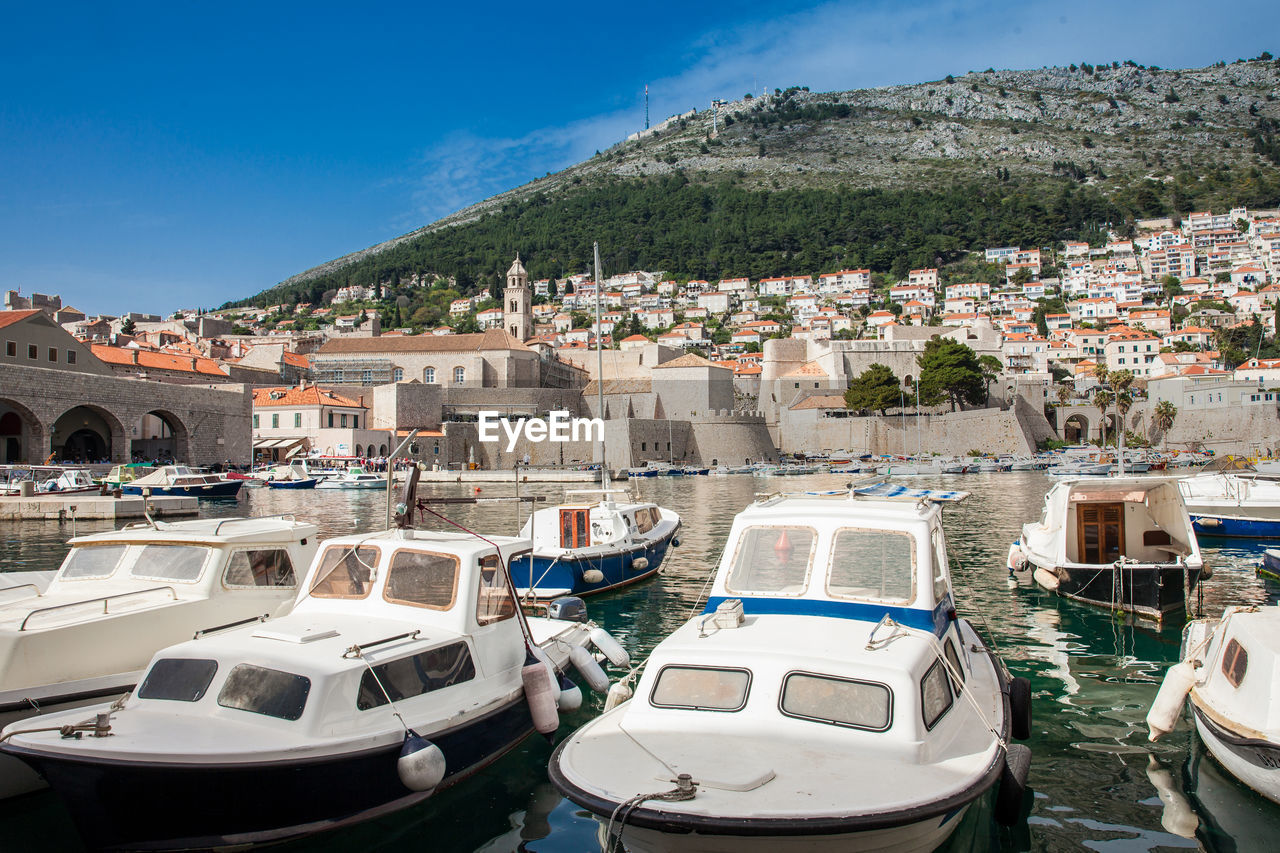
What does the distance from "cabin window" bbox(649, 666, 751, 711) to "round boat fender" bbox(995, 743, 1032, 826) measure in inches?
60.1

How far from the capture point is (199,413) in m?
36.4

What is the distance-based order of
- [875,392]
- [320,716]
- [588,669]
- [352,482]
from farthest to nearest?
[875,392] < [352,482] < [588,669] < [320,716]

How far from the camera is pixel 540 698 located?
17.9 feet

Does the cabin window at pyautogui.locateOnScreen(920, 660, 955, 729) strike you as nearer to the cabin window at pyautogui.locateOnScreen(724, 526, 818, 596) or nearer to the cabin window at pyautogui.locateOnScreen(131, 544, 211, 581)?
the cabin window at pyautogui.locateOnScreen(724, 526, 818, 596)

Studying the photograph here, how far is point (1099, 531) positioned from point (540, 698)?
8606 mm

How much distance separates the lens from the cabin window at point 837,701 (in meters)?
3.64

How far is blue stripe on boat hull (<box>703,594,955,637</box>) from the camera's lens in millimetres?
4473

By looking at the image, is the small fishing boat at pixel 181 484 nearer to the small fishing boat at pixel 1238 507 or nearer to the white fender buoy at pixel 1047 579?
the white fender buoy at pixel 1047 579

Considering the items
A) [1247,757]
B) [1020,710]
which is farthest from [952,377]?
[1247,757]

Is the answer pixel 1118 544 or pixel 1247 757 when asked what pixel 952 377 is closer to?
pixel 1118 544

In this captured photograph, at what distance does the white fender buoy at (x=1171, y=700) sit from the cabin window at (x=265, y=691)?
5154mm

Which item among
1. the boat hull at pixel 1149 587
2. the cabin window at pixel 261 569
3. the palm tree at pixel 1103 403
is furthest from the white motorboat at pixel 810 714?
the palm tree at pixel 1103 403

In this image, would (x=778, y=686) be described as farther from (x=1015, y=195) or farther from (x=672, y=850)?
(x=1015, y=195)

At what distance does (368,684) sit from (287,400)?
4756cm
